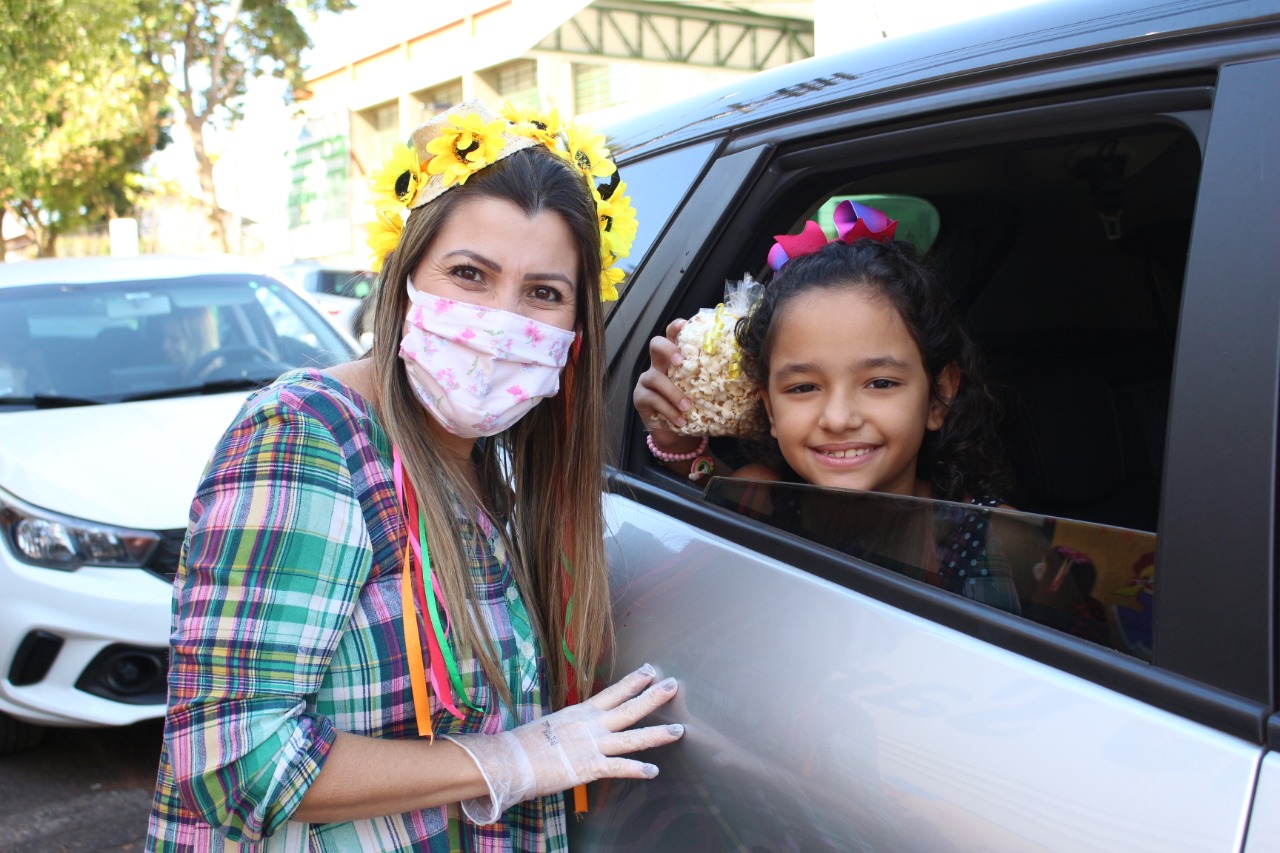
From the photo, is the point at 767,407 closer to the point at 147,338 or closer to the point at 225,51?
the point at 147,338

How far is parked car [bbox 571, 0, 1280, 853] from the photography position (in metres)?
0.99

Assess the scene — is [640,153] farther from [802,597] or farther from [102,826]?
[102,826]

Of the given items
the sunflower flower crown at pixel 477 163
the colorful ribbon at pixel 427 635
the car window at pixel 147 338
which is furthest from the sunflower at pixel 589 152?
the car window at pixel 147 338

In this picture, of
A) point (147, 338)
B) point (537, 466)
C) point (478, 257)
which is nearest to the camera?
point (478, 257)

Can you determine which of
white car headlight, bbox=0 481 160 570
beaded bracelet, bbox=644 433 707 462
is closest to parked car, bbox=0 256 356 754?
white car headlight, bbox=0 481 160 570

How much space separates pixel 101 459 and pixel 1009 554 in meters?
A: 3.18

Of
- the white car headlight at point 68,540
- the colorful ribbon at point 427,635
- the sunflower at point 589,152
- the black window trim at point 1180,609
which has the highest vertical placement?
the sunflower at point 589,152

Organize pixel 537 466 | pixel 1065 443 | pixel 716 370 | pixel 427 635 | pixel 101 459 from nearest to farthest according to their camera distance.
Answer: pixel 427 635 < pixel 537 466 < pixel 716 370 < pixel 1065 443 < pixel 101 459

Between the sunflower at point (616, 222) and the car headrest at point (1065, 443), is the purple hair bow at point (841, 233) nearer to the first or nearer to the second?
the sunflower at point (616, 222)

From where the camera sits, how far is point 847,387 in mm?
1836

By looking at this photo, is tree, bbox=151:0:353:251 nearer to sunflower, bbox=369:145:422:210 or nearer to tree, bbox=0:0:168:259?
tree, bbox=0:0:168:259

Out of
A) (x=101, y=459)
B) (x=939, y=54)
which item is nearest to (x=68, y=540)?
(x=101, y=459)

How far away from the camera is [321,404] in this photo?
1425 millimetres

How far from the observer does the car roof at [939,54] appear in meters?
1.17
